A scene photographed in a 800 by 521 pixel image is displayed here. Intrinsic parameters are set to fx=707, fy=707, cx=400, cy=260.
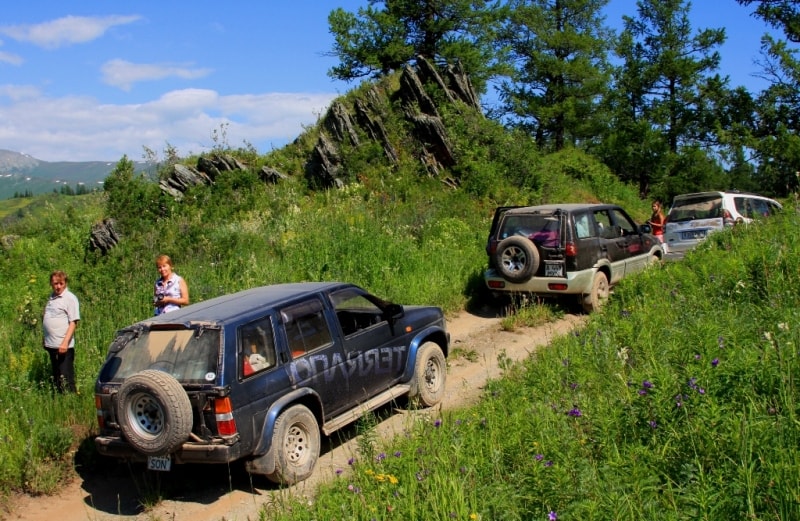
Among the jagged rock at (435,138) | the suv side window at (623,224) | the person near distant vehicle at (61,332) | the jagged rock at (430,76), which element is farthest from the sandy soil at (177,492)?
the jagged rock at (430,76)

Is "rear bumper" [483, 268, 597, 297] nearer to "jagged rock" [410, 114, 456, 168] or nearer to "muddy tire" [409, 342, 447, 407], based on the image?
"muddy tire" [409, 342, 447, 407]

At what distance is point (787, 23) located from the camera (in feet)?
92.0

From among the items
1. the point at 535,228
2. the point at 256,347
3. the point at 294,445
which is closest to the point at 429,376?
the point at 294,445

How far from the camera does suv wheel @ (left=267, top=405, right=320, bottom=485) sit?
6.18m

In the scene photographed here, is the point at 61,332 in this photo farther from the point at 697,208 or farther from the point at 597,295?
the point at 697,208

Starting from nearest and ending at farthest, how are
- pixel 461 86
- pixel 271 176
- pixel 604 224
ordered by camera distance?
pixel 604 224
pixel 271 176
pixel 461 86

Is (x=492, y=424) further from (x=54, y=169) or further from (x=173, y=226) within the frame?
(x=54, y=169)

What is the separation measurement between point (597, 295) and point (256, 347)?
7587mm

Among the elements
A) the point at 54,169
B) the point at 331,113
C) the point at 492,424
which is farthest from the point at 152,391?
the point at 54,169

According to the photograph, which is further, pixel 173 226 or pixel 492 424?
pixel 173 226

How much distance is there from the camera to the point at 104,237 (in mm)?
16500

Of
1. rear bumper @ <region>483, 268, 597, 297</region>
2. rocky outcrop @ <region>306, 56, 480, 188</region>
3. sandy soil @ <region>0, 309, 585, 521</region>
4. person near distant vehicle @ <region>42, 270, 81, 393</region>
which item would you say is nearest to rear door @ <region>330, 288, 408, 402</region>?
sandy soil @ <region>0, 309, 585, 521</region>

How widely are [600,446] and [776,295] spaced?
14.2ft

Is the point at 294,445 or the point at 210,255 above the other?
the point at 210,255
